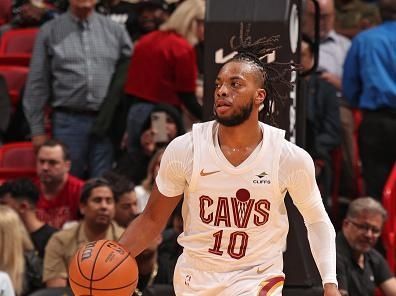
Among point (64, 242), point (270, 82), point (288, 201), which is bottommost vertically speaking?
point (64, 242)

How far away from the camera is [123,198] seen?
9125 millimetres

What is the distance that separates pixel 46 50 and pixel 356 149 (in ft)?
9.61

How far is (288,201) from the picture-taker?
7066 mm

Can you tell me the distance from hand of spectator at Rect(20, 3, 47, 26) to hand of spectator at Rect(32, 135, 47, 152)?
7.84ft

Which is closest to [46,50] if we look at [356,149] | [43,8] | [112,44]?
[112,44]

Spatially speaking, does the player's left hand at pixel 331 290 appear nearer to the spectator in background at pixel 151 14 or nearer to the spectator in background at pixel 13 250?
the spectator in background at pixel 13 250

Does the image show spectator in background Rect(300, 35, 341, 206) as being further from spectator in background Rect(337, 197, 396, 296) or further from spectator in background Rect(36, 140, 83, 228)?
spectator in background Rect(36, 140, 83, 228)

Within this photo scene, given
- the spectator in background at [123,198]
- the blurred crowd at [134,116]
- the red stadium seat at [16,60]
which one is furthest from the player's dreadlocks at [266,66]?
the red stadium seat at [16,60]

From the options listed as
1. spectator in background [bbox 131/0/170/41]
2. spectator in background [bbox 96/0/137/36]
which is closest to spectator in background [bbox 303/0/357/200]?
spectator in background [bbox 131/0/170/41]

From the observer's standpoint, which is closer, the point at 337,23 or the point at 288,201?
the point at 288,201

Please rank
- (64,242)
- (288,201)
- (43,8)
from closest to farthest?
(288,201), (64,242), (43,8)

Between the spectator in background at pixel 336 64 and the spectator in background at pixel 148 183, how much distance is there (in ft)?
6.03

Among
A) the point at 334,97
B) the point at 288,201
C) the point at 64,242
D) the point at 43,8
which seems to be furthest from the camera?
the point at 43,8

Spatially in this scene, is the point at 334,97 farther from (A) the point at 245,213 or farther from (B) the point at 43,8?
(A) the point at 245,213
